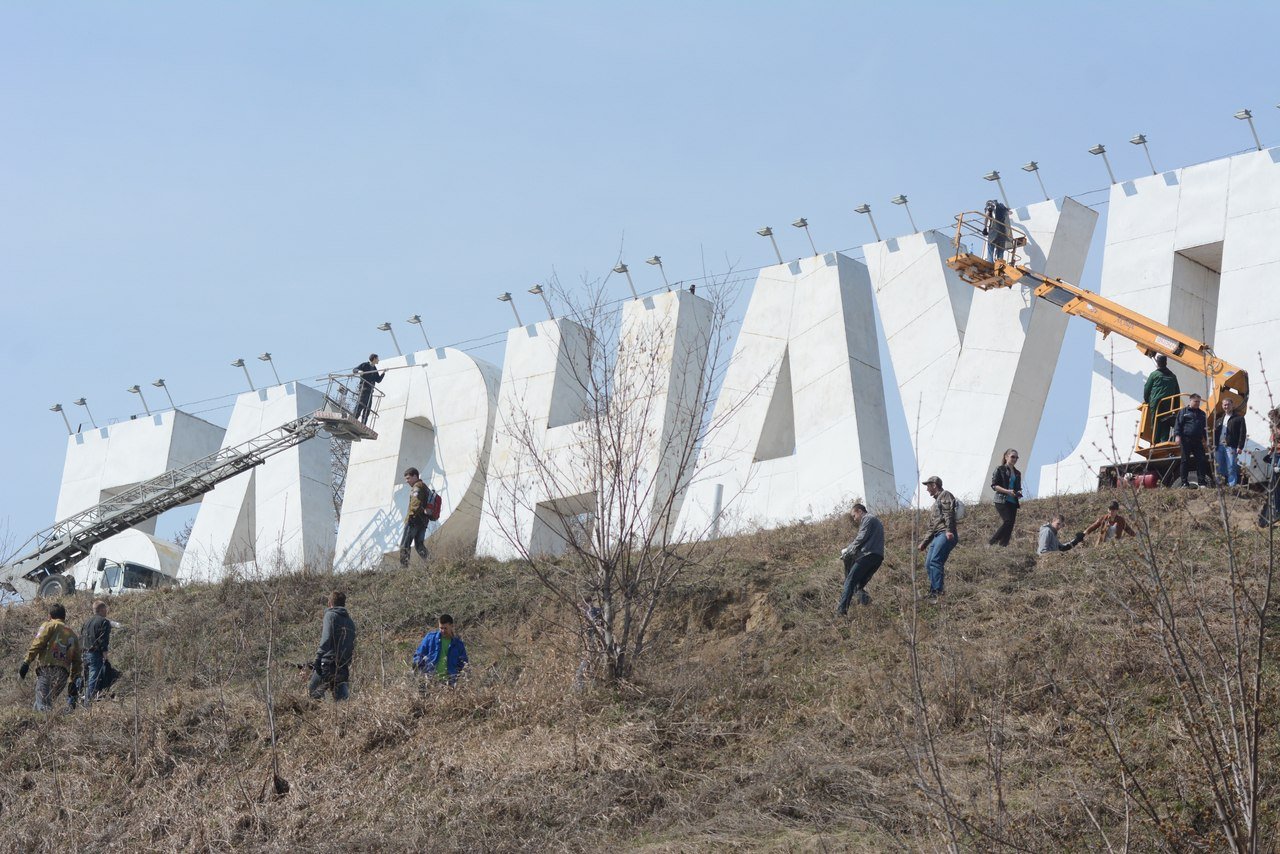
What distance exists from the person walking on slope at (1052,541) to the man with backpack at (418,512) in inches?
393

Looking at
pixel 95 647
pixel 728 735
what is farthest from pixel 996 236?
pixel 95 647

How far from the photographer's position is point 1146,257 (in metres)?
23.5

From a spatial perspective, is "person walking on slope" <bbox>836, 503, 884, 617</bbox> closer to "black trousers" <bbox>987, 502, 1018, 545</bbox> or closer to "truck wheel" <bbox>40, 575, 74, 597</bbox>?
"black trousers" <bbox>987, 502, 1018, 545</bbox>

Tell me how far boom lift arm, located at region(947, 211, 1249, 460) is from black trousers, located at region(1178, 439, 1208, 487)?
49 cm

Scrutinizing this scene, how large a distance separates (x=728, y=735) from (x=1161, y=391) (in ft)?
32.9

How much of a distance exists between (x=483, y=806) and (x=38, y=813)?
5150mm

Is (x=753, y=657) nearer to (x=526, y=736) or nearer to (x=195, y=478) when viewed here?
(x=526, y=736)

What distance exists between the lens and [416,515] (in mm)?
24578

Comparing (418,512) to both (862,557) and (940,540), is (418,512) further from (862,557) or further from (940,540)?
(940,540)

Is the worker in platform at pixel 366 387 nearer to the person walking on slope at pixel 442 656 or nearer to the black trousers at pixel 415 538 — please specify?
the black trousers at pixel 415 538

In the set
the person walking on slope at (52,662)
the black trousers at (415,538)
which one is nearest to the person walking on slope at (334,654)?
the person walking on slope at (52,662)

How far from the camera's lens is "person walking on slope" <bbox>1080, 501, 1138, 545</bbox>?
59.0 ft

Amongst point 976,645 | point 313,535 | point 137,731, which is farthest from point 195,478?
point 976,645

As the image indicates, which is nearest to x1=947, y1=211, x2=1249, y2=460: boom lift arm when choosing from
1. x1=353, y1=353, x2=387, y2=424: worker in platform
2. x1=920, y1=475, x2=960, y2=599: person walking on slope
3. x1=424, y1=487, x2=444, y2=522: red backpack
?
x1=920, y1=475, x2=960, y2=599: person walking on slope
